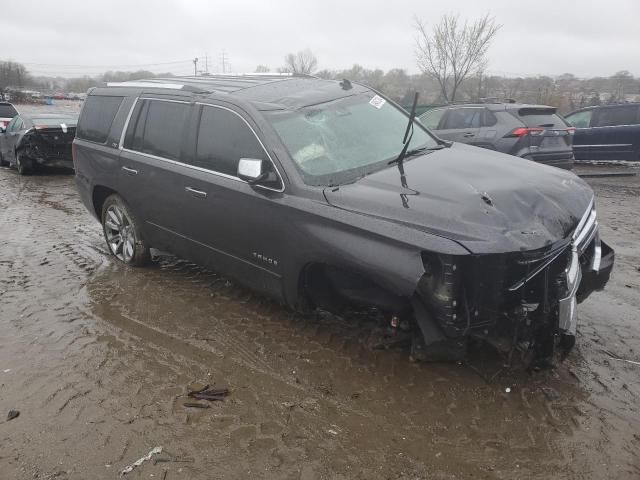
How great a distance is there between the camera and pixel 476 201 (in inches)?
114

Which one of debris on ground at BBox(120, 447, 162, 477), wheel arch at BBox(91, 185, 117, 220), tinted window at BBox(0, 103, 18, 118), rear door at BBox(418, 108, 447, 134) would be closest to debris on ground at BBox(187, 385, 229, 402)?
debris on ground at BBox(120, 447, 162, 477)

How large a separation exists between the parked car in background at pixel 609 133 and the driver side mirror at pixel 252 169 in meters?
11.7

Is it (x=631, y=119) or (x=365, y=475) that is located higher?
(x=631, y=119)

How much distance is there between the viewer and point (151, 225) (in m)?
4.79

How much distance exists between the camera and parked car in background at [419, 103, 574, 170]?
8336 millimetres

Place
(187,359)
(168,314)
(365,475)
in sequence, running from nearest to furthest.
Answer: (365,475) → (187,359) → (168,314)

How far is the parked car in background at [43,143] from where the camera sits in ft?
36.4

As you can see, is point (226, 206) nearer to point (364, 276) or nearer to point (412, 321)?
point (364, 276)

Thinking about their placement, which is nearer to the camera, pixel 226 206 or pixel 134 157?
pixel 226 206

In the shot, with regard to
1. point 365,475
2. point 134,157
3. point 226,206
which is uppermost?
point 134,157

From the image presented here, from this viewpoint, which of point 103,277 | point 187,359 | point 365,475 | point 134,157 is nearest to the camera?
point 365,475

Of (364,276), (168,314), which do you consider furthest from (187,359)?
(364,276)

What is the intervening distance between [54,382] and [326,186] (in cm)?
222

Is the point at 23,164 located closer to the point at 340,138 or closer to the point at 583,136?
the point at 340,138
